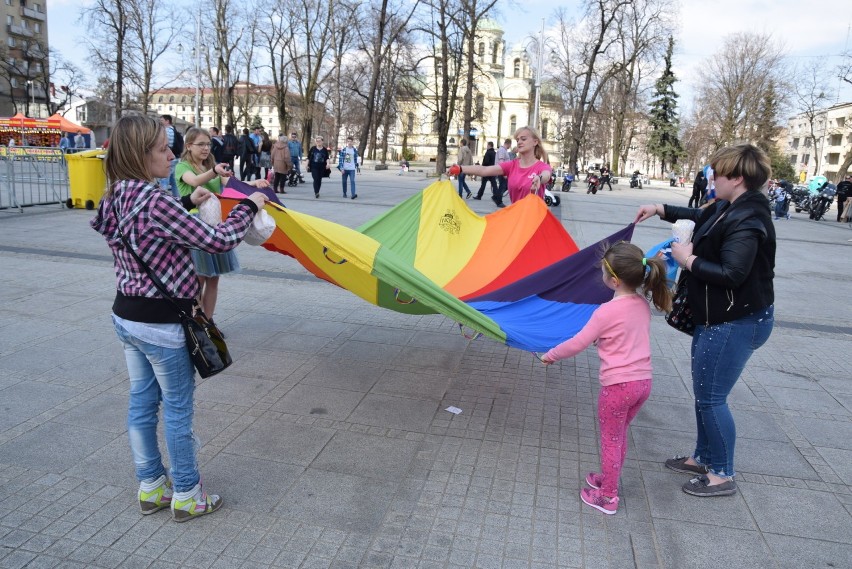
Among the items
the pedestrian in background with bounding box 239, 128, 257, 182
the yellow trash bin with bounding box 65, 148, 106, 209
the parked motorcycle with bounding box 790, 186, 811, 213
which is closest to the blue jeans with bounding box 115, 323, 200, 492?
the yellow trash bin with bounding box 65, 148, 106, 209

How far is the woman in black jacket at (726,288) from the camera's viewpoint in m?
3.16

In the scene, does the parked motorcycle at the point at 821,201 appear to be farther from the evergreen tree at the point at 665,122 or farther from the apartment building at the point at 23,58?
the apartment building at the point at 23,58

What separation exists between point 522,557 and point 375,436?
1.40m

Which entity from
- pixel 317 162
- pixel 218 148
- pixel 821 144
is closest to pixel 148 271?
pixel 218 148

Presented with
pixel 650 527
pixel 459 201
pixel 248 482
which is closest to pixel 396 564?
pixel 248 482

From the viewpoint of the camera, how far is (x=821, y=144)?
78.2 metres

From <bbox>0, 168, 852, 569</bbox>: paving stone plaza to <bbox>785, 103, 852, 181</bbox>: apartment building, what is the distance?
7520 centimetres

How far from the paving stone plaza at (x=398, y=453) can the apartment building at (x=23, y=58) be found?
213ft

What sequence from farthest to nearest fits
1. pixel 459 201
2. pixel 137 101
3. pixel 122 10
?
pixel 137 101
pixel 122 10
pixel 459 201

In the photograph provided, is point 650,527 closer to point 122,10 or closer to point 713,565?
point 713,565

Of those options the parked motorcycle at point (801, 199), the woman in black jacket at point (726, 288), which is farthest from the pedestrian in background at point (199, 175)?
the parked motorcycle at point (801, 199)

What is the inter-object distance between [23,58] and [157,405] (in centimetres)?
7294

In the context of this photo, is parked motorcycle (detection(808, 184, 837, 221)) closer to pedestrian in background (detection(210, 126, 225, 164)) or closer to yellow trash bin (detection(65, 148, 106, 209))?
pedestrian in background (detection(210, 126, 225, 164))

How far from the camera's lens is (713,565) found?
295 cm
